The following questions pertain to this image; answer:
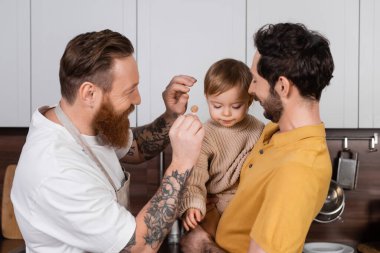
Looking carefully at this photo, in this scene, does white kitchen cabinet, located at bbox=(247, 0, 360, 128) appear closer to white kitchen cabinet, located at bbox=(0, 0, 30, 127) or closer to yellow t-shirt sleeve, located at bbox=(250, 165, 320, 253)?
white kitchen cabinet, located at bbox=(0, 0, 30, 127)

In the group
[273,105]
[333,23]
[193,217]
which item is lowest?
[193,217]

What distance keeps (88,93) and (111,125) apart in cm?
11

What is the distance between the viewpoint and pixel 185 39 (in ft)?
8.17

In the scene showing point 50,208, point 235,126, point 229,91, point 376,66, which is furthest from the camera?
point 376,66

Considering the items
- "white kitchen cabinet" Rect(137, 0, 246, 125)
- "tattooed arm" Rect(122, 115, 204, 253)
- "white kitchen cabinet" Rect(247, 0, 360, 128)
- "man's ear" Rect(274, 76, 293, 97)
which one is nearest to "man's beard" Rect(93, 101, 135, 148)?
"tattooed arm" Rect(122, 115, 204, 253)

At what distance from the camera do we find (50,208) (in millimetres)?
1382

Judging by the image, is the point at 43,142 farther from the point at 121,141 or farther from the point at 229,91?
the point at 229,91

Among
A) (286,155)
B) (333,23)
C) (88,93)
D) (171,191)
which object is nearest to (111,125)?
(88,93)

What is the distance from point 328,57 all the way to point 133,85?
0.53 meters

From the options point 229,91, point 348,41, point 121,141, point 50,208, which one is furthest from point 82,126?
point 348,41

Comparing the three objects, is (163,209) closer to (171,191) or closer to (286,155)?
(171,191)

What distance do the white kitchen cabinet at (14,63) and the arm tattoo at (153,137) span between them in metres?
0.80

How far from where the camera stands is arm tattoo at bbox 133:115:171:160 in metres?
1.93

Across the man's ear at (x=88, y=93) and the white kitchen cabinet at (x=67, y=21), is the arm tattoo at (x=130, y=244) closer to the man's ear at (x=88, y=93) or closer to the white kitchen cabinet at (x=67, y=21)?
the man's ear at (x=88, y=93)
